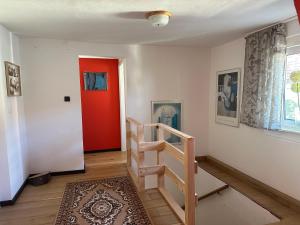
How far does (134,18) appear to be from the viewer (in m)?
2.32

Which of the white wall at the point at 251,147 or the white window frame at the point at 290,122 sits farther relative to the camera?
the white wall at the point at 251,147

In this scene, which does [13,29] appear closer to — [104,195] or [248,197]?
[104,195]

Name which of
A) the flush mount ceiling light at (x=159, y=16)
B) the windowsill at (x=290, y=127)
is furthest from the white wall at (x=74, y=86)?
the windowsill at (x=290, y=127)

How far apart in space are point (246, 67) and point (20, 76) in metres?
3.37

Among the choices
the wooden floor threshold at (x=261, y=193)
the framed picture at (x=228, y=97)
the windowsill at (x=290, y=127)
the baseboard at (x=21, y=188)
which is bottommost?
the wooden floor threshold at (x=261, y=193)

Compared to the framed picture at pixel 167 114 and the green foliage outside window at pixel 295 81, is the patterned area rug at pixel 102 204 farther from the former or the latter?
the green foliage outside window at pixel 295 81

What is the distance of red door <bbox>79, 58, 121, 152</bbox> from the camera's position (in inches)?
182

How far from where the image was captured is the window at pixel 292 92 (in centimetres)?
247

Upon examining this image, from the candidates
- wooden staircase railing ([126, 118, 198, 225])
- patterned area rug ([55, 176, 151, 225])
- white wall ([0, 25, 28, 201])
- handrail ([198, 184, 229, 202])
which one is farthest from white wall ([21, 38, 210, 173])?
handrail ([198, 184, 229, 202])

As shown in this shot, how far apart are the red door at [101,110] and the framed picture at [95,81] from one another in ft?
0.14

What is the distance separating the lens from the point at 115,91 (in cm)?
482

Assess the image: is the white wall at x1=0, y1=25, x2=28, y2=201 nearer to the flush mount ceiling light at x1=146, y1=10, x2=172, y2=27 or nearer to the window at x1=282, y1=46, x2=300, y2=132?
the flush mount ceiling light at x1=146, y1=10, x2=172, y2=27

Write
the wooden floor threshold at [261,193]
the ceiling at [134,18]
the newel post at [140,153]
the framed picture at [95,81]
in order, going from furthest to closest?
the framed picture at [95,81]
the newel post at [140,153]
the wooden floor threshold at [261,193]
the ceiling at [134,18]

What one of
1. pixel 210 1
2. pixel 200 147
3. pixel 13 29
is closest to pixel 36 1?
pixel 13 29
